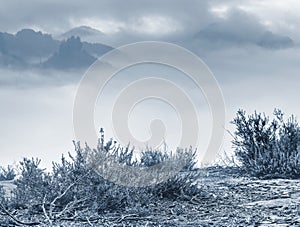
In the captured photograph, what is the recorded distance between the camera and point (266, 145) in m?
12.3

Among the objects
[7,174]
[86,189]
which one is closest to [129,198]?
[86,189]

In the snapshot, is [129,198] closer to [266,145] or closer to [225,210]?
[225,210]

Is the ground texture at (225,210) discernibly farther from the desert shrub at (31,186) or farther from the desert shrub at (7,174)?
the desert shrub at (7,174)

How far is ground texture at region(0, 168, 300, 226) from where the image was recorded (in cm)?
696

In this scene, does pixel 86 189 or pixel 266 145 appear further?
pixel 266 145

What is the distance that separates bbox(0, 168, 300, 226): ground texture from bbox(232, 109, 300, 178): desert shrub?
1.04 m

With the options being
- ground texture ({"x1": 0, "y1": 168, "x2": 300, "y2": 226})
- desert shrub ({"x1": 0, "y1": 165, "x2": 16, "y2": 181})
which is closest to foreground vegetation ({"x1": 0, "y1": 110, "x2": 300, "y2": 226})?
ground texture ({"x1": 0, "y1": 168, "x2": 300, "y2": 226})

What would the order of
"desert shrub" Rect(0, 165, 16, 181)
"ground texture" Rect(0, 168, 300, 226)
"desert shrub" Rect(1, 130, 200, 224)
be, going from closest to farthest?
1. "ground texture" Rect(0, 168, 300, 226)
2. "desert shrub" Rect(1, 130, 200, 224)
3. "desert shrub" Rect(0, 165, 16, 181)

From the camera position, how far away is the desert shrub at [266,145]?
1127cm

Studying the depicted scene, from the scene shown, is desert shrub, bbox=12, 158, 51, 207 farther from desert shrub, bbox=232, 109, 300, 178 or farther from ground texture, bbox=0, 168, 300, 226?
desert shrub, bbox=232, 109, 300, 178

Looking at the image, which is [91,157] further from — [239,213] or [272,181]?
[272,181]

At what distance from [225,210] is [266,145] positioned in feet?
15.6

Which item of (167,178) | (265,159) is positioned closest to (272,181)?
(265,159)

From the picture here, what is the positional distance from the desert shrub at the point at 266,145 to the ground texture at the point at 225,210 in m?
1.04
